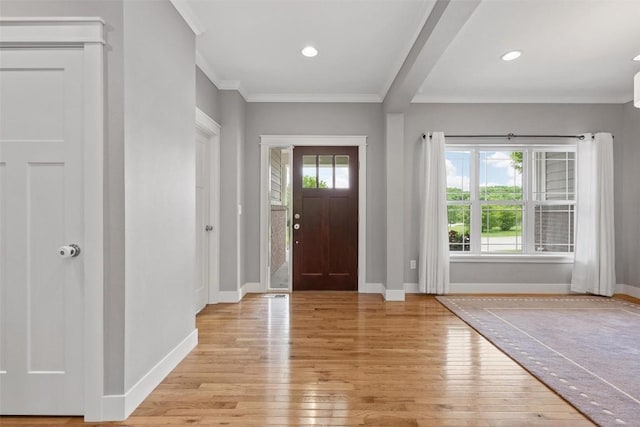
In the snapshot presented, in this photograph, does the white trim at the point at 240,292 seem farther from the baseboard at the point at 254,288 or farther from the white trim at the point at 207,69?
the white trim at the point at 207,69

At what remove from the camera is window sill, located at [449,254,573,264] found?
183 inches

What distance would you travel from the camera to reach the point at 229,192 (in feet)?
13.7

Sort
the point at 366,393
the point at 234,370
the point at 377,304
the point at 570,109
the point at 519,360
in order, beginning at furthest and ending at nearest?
the point at 570,109
the point at 377,304
the point at 519,360
the point at 234,370
the point at 366,393

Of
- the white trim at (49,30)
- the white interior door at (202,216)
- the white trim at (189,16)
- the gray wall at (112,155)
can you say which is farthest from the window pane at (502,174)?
the white trim at (49,30)

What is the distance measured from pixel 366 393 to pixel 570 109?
478 centimetres

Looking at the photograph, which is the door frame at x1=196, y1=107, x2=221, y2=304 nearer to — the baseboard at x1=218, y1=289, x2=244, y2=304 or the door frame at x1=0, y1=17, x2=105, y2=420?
the baseboard at x1=218, y1=289, x2=244, y2=304

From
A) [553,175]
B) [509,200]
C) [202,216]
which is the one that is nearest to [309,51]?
[202,216]

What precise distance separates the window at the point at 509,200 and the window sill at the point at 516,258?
3.1 inches

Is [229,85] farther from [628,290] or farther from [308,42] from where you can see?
[628,290]

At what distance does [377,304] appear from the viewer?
4.07 m

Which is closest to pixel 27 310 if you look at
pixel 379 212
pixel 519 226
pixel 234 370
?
pixel 234 370

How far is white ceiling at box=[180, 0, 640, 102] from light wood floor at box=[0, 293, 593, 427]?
2.65m

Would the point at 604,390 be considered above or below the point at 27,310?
below

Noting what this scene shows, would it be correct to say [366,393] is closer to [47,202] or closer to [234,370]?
[234,370]
